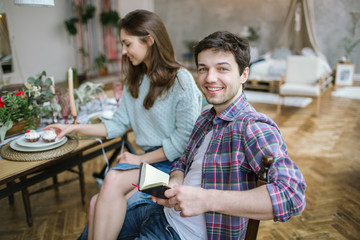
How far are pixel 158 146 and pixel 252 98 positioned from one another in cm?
465

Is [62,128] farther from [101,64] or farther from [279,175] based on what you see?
[101,64]

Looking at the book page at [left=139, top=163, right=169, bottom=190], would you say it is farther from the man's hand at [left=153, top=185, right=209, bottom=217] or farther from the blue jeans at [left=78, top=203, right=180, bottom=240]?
the blue jeans at [left=78, top=203, right=180, bottom=240]

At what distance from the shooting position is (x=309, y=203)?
8.00 ft

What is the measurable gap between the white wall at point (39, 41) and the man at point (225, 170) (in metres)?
3.97

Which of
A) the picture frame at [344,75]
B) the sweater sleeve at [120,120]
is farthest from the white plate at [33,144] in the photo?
the picture frame at [344,75]

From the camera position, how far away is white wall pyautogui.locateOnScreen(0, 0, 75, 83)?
15.9ft

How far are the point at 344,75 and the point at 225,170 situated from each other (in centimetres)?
681

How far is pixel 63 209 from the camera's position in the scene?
2396mm

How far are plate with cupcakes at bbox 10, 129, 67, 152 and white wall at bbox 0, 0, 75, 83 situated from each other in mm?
3189

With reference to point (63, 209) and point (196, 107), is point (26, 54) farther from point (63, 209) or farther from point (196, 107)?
point (196, 107)

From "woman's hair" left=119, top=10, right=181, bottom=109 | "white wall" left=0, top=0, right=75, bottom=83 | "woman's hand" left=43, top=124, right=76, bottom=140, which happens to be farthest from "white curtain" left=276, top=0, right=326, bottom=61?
"woman's hand" left=43, top=124, right=76, bottom=140

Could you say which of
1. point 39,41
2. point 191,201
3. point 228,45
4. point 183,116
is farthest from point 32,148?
point 39,41

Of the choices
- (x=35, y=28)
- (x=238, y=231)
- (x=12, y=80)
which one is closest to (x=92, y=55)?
(x=35, y=28)

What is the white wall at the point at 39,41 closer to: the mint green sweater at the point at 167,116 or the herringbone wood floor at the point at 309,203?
the herringbone wood floor at the point at 309,203
